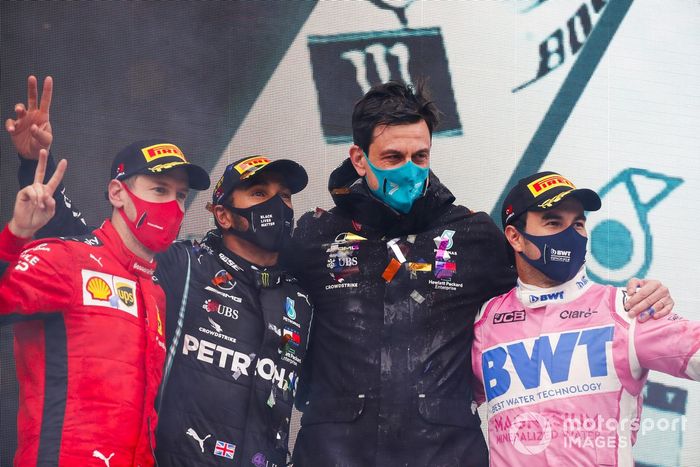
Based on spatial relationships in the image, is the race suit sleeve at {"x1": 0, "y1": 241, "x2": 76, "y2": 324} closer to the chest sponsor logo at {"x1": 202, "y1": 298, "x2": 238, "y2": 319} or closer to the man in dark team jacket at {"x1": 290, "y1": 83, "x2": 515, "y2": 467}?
the chest sponsor logo at {"x1": 202, "y1": 298, "x2": 238, "y2": 319}

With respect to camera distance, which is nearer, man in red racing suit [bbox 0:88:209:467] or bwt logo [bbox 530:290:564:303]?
man in red racing suit [bbox 0:88:209:467]

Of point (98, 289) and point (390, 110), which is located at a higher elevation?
point (390, 110)

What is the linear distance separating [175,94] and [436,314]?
1724 millimetres

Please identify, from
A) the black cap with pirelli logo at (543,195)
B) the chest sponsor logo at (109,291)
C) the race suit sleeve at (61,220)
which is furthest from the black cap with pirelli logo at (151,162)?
the black cap with pirelli logo at (543,195)

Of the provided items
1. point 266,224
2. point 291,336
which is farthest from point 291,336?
point 266,224

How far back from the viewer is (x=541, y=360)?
3.30 m

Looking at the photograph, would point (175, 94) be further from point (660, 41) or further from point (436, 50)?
point (660, 41)

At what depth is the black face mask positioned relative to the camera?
3539mm

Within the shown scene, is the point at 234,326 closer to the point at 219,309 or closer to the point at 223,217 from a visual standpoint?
the point at 219,309

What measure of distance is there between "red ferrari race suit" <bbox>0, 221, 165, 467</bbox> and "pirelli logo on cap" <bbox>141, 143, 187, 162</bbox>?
0.44 m

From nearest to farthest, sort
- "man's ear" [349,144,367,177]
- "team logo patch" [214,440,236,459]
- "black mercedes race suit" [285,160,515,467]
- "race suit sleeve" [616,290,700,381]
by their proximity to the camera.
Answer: "race suit sleeve" [616,290,700,381], "team logo patch" [214,440,236,459], "black mercedes race suit" [285,160,515,467], "man's ear" [349,144,367,177]

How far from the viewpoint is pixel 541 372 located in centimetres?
328

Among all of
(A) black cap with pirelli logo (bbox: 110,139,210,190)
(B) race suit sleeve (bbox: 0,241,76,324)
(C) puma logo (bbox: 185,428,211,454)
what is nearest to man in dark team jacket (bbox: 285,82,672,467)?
(C) puma logo (bbox: 185,428,211,454)

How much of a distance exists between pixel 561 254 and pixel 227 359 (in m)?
1.29
